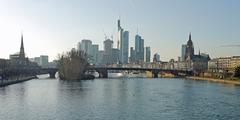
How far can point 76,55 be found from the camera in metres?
148

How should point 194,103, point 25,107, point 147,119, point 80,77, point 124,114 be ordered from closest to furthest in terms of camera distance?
point 147,119
point 124,114
point 25,107
point 194,103
point 80,77

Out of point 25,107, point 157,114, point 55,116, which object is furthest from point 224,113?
point 25,107

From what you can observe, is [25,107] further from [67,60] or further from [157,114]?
[67,60]

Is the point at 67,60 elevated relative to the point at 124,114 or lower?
elevated

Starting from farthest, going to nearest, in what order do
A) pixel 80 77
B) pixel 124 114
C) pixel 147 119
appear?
pixel 80 77 → pixel 124 114 → pixel 147 119

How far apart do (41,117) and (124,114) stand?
30.0 ft

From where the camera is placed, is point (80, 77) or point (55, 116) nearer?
point (55, 116)

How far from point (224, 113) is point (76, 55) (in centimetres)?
10197

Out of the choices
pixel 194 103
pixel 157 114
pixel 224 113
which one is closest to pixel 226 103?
pixel 194 103

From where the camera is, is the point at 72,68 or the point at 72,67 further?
the point at 72,68

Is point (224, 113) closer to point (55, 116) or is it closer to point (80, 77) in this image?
point (55, 116)

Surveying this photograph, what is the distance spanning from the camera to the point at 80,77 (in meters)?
142

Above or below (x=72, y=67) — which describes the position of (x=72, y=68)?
below

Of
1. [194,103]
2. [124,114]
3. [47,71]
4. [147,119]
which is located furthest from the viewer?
[47,71]
